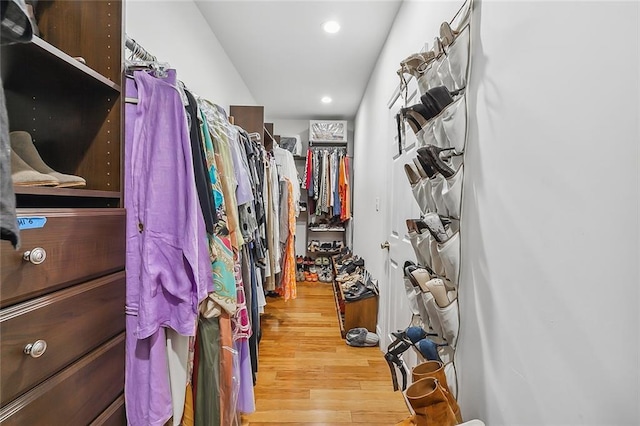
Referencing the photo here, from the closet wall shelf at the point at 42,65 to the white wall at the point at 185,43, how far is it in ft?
2.39

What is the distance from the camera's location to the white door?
5.80 feet

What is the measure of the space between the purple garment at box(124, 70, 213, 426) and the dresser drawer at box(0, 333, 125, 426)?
62mm

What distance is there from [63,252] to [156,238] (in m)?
0.25

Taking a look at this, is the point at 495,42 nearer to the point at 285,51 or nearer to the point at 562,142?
the point at 562,142

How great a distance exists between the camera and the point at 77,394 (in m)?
0.73

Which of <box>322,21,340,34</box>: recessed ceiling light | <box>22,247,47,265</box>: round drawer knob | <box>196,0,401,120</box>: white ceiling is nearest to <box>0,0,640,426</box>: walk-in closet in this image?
<box>22,247,47,265</box>: round drawer knob

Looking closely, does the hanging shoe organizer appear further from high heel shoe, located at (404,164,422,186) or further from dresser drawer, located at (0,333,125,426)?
dresser drawer, located at (0,333,125,426)

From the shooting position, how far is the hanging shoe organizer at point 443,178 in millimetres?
1008

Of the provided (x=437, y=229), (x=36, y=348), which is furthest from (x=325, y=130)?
(x=36, y=348)

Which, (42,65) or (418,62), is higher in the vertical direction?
(418,62)

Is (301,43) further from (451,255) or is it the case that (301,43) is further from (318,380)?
(318,380)

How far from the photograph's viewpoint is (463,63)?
1.00 metres

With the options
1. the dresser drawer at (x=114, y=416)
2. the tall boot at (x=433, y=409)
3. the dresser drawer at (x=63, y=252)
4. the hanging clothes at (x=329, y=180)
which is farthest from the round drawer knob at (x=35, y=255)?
the hanging clothes at (x=329, y=180)

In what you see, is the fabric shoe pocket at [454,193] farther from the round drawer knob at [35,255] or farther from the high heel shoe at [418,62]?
the round drawer knob at [35,255]
